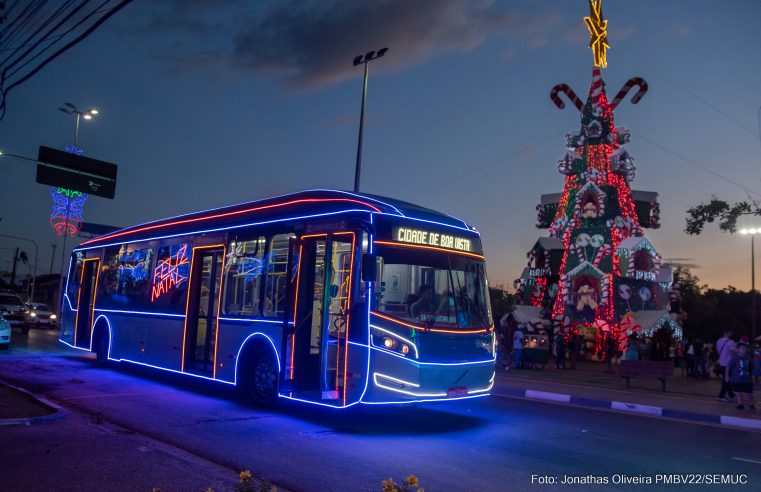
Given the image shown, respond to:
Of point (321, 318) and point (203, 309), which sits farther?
point (203, 309)

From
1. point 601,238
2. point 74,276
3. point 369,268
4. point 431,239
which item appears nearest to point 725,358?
point 431,239

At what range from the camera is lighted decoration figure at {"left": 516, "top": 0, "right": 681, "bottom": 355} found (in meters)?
35.4

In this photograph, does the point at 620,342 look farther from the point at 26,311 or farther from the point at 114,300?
the point at 26,311

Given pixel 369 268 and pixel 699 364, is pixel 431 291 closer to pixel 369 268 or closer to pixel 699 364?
pixel 369 268

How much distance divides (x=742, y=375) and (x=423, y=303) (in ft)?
32.3

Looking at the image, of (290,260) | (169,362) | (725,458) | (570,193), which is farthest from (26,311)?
(725,458)

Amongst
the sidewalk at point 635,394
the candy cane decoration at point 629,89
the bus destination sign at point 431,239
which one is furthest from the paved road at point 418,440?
the candy cane decoration at point 629,89

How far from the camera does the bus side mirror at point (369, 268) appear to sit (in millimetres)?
9188

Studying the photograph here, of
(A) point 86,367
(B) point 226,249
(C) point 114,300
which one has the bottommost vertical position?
(A) point 86,367

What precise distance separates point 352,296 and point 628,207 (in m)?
31.3

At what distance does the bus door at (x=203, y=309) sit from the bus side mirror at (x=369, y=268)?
465cm

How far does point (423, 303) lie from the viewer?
9.73 meters

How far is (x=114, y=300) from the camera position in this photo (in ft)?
55.5

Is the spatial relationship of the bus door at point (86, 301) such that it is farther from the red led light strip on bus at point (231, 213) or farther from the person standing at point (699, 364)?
the person standing at point (699, 364)
